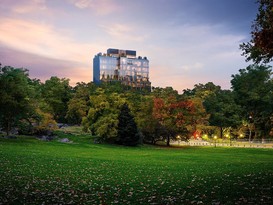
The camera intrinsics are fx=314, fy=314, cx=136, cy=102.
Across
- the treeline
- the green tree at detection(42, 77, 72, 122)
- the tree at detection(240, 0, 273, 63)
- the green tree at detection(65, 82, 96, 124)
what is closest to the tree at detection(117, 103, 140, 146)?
the treeline

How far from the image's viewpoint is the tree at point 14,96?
4616 centimetres

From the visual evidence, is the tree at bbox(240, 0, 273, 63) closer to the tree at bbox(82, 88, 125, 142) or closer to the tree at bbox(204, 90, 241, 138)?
the tree at bbox(82, 88, 125, 142)

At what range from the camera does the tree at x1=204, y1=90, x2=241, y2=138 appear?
86125mm

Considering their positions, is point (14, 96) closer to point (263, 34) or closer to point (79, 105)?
point (79, 105)

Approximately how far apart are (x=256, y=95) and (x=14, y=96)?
6020 centimetres

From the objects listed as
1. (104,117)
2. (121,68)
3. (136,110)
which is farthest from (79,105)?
(121,68)

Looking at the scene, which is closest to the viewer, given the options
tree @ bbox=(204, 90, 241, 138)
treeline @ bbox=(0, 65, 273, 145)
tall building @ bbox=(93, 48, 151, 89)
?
treeline @ bbox=(0, 65, 273, 145)

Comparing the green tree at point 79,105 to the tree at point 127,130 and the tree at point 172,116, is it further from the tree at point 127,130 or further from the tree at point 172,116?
the tree at point 172,116

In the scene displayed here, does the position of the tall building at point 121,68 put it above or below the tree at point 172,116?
above

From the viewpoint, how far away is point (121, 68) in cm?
18862

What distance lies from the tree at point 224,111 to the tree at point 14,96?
54920mm

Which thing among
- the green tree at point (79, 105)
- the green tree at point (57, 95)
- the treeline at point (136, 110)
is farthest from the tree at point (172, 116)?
the green tree at point (57, 95)

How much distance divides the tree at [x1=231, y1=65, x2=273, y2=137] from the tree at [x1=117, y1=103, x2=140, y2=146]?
37615 millimetres

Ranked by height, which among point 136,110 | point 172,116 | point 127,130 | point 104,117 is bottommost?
point 127,130
